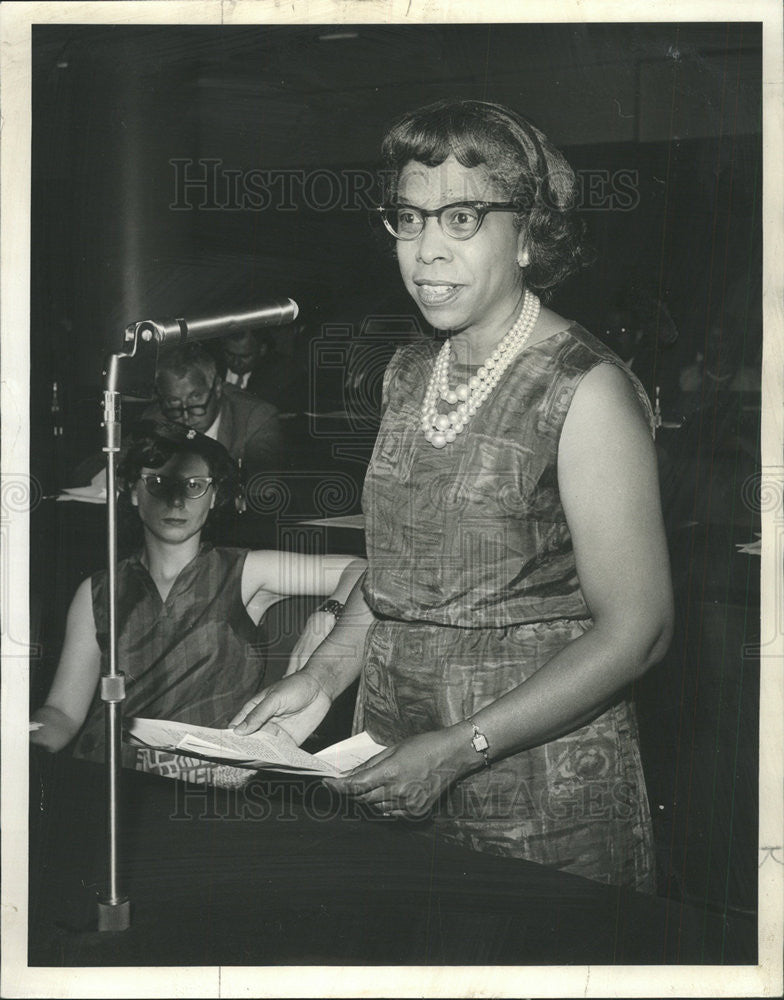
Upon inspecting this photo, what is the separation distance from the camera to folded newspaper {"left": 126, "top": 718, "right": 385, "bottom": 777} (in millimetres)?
2205

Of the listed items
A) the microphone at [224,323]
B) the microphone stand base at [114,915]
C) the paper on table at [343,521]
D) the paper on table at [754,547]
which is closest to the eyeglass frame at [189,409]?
the microphone at [224,323]

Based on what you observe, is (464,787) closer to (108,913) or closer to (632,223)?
(108,913)

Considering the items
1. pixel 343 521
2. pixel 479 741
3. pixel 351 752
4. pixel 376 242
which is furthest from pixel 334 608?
pixel 376 242

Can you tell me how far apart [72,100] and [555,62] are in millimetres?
1002

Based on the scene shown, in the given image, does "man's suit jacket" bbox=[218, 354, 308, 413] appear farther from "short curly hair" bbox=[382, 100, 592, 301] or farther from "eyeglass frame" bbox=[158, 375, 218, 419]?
"short curly hair" bbox=[382, 100, 592, 301]

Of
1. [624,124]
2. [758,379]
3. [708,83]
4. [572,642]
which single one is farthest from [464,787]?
[708,83]

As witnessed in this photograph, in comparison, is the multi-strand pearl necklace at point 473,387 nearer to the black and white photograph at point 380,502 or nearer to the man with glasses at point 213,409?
the black and white photograph at point 380,502

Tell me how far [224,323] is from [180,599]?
1.88 ft

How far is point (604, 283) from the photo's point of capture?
7.16 ft

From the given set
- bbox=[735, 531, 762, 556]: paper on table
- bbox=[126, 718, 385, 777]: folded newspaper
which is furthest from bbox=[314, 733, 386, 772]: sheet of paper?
bbox=[735, 531, 762, 556]: paper on table

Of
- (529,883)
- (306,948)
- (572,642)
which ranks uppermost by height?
(572,642)

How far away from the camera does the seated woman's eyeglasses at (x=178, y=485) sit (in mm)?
2225

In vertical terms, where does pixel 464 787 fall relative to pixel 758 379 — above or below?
below

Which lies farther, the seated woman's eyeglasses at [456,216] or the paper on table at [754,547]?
the paper on table at [754,547]
